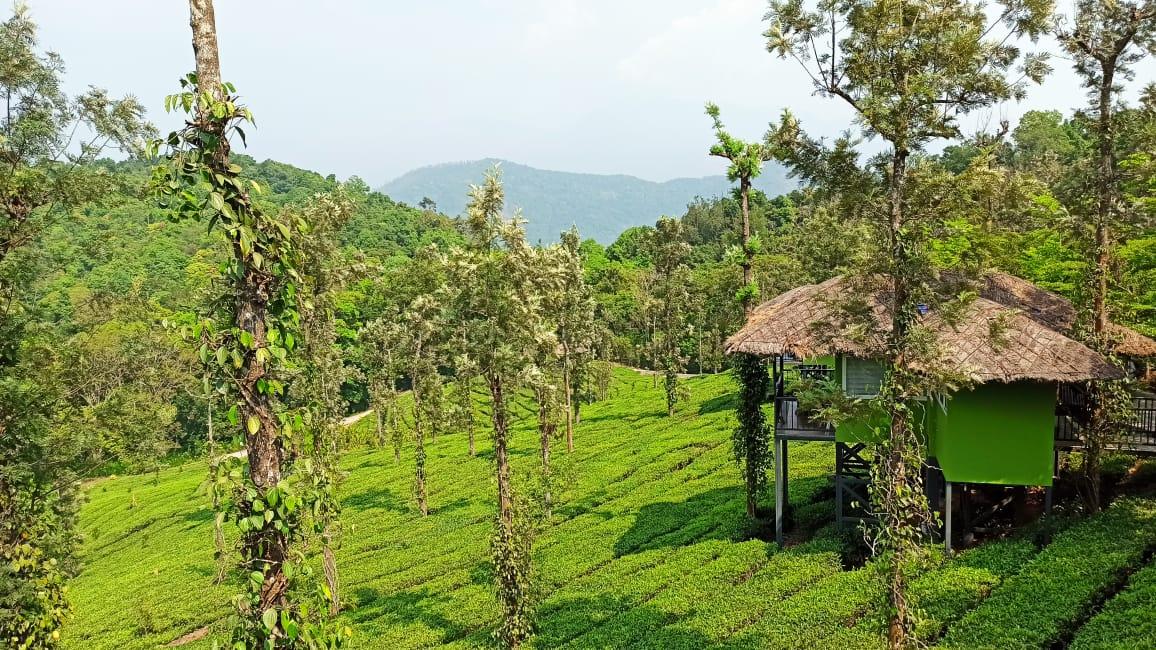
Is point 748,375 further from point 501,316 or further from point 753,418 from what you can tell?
point 501,316

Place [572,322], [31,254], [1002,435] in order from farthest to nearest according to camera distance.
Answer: [572,322] < [1002,435] < [31,254]

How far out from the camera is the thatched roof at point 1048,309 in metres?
18.2

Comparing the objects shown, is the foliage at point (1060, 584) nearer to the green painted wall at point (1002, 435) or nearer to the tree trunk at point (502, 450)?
the green painted wall at point (1002, 435)

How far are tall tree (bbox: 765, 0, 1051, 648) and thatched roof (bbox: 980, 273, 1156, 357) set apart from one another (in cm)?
883

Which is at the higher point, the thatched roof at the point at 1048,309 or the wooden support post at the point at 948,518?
the thatched roof at the point at 1048,309

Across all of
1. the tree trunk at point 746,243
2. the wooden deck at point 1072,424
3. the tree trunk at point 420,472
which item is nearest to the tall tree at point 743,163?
the tree trunk at point 746,243

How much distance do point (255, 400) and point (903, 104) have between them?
9437mm

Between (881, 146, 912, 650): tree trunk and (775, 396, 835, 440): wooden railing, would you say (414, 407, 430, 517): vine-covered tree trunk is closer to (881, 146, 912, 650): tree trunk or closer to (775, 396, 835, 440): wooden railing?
(775, 396, 835, 440): wooden railing

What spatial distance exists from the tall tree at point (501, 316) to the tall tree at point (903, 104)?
269 inches

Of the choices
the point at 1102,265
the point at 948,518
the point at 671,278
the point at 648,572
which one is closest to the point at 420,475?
the point at 648,572

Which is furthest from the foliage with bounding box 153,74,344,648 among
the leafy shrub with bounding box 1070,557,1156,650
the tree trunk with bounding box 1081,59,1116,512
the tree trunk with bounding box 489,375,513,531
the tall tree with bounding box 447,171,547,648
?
the tree trunk with bounding box 1081,59,1116,512

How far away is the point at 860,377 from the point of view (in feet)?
63.9

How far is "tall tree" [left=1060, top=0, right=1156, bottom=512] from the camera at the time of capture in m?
15.6

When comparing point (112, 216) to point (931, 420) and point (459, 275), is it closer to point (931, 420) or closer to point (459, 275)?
point (459, 275)
